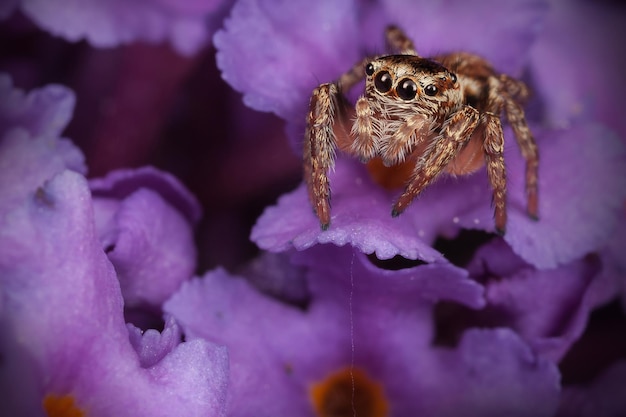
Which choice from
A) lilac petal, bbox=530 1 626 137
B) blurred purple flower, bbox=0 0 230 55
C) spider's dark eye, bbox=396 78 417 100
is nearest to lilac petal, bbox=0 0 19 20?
blurred purple flower, bbox=0 0 230 55

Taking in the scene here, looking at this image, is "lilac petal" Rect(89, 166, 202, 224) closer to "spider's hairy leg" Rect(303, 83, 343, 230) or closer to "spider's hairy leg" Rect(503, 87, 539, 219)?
"spider's hairy leg" Rect(303, 83, 343, 230)

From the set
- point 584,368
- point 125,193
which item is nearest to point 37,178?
point 125,193

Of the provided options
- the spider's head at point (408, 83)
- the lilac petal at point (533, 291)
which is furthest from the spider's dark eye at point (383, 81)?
the lilac petal at point (533, 291)

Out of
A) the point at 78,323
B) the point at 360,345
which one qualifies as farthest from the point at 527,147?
the point at 78,323

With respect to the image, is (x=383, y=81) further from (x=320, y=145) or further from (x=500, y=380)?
(x=500, y=380)

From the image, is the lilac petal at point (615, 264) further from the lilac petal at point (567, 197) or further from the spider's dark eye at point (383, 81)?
the spider's dark eye at point (383, 81)

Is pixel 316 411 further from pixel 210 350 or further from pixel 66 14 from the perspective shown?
pixel 66 14
